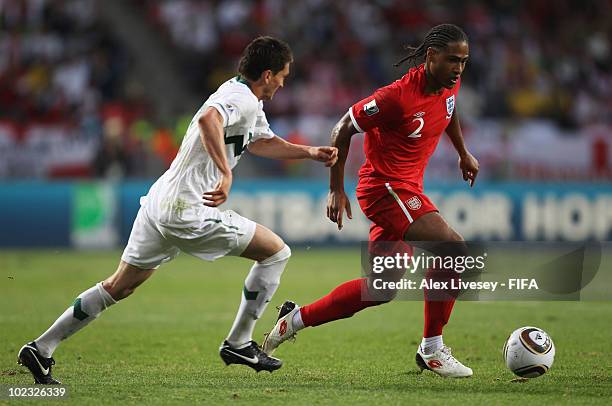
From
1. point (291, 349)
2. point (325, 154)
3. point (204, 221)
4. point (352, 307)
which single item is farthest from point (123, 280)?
point (291, 349)

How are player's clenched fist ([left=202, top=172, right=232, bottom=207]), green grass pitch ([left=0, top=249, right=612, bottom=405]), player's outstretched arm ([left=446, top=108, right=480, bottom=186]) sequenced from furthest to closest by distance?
player's outstretched arm ([left=446, top=108, right=480, bottom=186]) < green grass pitch ([left=0, top=249, right=612, bottom=405]) < player's clenched fist ([left=202, top=172, right=232, bottom=207])

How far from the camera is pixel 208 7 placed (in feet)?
71.6

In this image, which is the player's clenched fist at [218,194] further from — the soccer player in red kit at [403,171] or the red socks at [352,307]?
the red socks at [352,307]

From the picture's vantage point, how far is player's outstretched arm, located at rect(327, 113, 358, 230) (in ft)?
22.1

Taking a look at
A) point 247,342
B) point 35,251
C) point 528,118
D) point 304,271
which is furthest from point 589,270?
point 35,251

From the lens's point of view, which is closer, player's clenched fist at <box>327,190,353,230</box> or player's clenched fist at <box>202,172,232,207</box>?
player's clenched fist at <box>202,172,232,207</box>

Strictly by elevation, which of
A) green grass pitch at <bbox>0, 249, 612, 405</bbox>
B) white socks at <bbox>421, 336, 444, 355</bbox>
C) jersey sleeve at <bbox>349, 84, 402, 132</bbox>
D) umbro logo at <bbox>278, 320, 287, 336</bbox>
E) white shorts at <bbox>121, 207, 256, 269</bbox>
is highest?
jersey sleeve at <bbox>349, 84, 402, 132</bbox>

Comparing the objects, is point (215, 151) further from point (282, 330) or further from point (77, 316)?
point (282, 330)

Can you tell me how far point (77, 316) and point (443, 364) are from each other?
235cm

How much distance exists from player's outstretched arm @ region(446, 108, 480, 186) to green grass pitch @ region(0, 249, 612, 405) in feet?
4.47

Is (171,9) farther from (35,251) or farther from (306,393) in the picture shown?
(306,393)

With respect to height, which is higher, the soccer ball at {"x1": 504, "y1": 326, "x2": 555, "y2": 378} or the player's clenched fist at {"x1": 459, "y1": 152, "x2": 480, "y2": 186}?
the player's clenched fist at {"x1": 459, "y1": 152, "x2": 480, "y2": 186}

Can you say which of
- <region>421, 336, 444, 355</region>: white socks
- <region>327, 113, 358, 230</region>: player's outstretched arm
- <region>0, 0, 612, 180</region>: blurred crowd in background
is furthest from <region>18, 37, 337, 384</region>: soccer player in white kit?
<region>0, 0, 612, 180</region>: blurred crowd in background

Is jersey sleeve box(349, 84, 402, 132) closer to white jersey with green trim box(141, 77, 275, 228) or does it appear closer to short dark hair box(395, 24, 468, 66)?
short dark hair box(395, 24, 468, 66)
